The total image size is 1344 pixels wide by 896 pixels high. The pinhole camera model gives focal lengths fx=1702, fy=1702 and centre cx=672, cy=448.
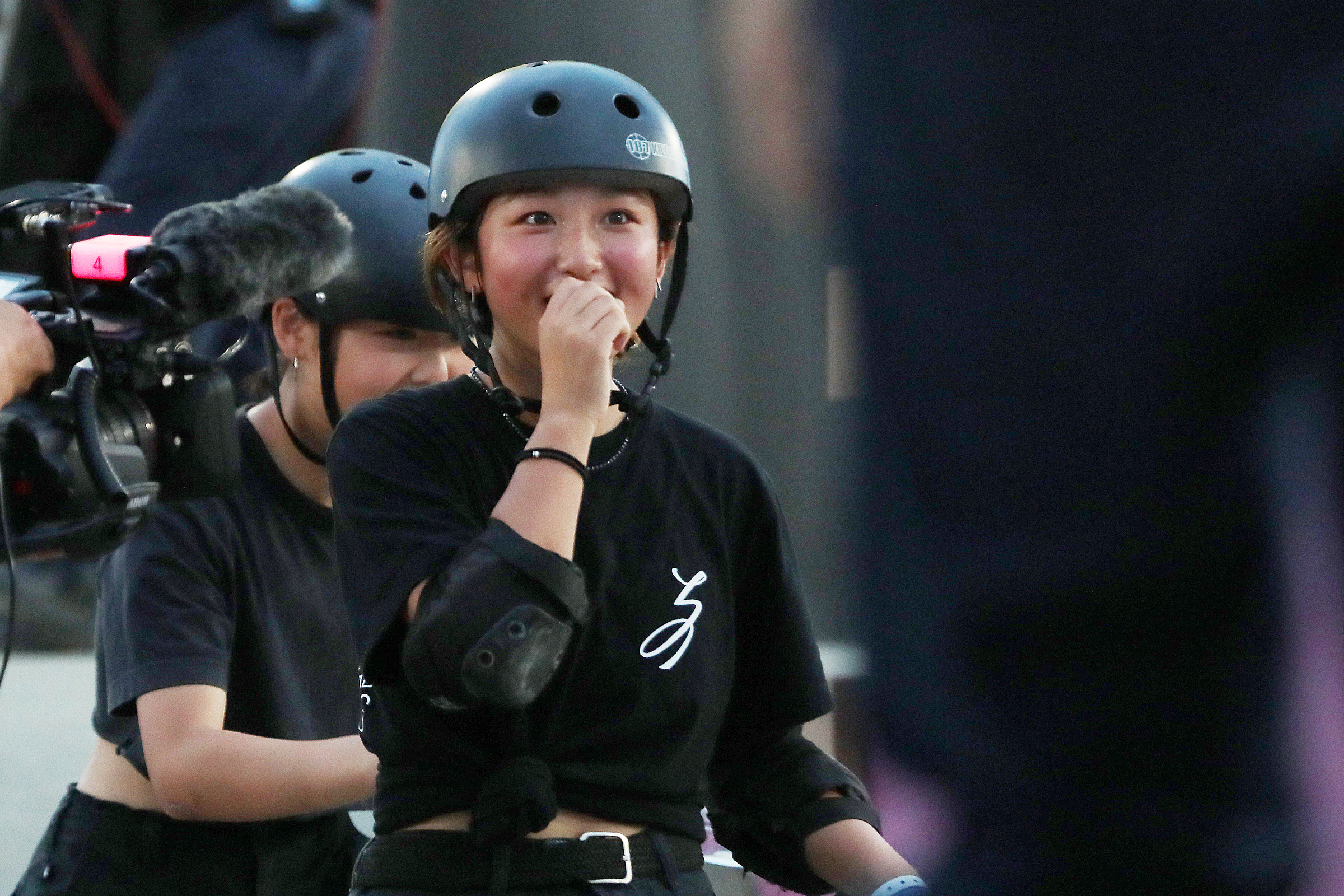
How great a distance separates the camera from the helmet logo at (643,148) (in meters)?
2.02

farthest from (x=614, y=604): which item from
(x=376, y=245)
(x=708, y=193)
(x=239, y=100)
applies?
(x=239, y=100)

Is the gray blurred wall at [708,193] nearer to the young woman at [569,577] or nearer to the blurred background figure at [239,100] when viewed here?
the blurred background figure at [239,100]

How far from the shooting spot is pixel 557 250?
1.95m

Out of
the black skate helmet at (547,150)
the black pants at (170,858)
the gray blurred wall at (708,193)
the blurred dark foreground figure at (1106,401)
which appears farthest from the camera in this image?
the gray blurred wall at (708,193)

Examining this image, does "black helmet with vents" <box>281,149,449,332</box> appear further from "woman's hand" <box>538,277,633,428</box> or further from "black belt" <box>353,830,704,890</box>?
"black belt" <box>353,830,704,890</box>

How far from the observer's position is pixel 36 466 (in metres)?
1.88

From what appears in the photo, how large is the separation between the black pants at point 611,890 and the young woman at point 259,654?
0.63 metres

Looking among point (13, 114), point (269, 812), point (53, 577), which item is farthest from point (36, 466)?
point (13, 114)

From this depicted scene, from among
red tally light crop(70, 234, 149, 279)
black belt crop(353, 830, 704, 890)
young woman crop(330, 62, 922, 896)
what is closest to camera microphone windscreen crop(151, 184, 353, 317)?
red tally light crop(70, 234, 149, 279)

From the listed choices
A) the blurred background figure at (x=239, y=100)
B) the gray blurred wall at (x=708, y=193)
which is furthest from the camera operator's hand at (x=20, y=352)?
the blurred background figure at (x=239, y=100)

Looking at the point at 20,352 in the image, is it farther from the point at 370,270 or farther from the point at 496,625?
the point at 370,270

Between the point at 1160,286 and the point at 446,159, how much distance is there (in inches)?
56.5

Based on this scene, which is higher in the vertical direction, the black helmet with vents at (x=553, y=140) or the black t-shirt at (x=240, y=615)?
the black helmet with vents at (x=553, y=140)

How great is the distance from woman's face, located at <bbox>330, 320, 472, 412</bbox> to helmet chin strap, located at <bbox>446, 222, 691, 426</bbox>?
2.26 feet
